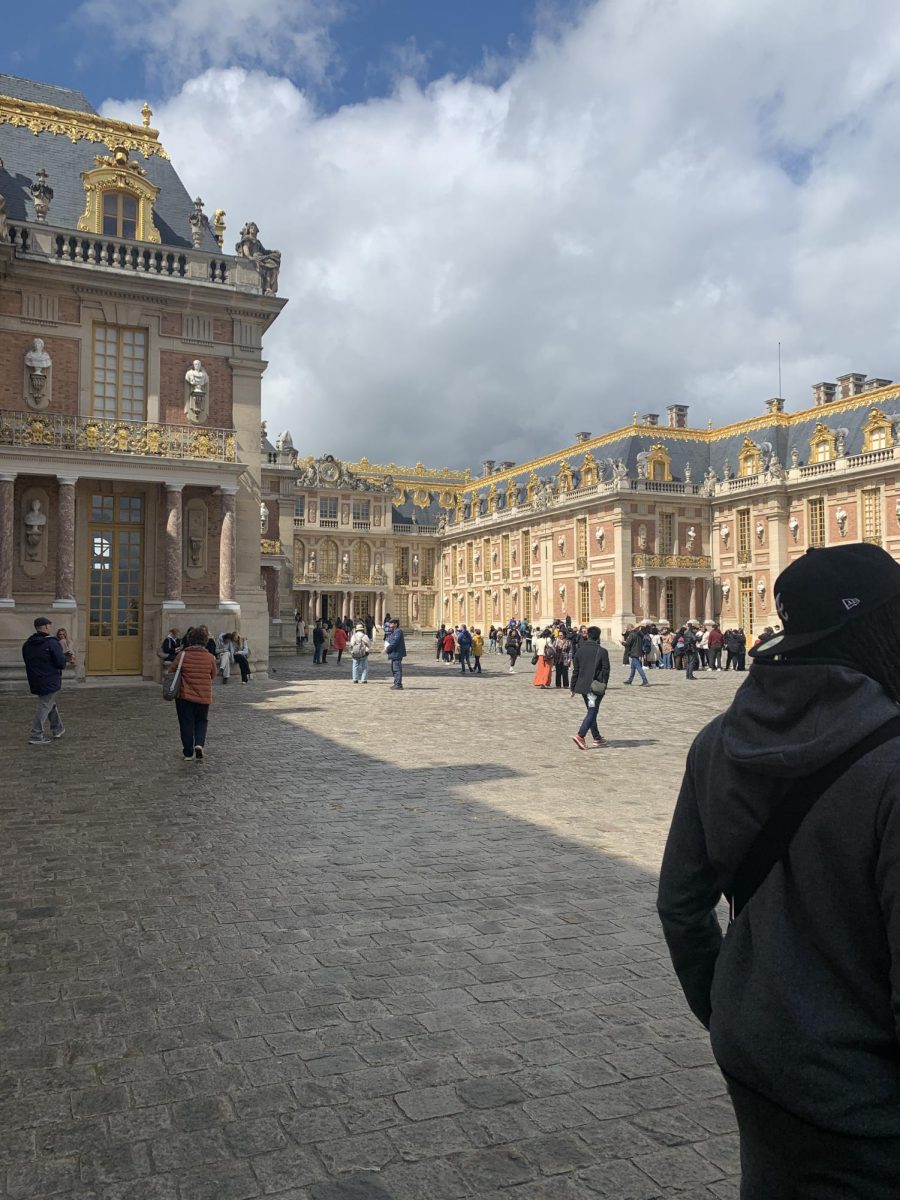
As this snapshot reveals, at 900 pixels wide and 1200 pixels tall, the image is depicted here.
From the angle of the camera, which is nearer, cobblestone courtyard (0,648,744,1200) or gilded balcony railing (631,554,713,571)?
cobblestone courtyard (0,648,744,1200)

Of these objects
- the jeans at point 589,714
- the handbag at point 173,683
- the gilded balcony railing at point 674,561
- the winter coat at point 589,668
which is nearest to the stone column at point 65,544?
the handbag at point 173,683

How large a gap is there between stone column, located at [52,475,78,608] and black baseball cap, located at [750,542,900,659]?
19916 millimetres

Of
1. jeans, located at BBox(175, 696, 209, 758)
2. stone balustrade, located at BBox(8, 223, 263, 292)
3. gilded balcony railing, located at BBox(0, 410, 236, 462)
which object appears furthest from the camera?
stone balustrade, located at BBox(8, 223, 263, 292)

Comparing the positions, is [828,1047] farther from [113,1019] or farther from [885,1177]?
[113,1019]

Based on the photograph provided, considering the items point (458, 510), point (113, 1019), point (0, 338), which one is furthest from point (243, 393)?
point (458, 510)

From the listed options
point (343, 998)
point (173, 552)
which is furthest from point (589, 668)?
point (173, 552)

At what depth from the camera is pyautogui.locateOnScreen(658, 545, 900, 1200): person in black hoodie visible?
5.08ft

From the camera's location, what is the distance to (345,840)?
6883 mm

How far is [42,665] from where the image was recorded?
35.9ft

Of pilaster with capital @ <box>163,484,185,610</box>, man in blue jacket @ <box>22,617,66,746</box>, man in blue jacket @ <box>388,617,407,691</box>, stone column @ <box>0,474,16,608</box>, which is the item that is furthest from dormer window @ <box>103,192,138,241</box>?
man in blue jacket @ <box>22,617,66,746</box>

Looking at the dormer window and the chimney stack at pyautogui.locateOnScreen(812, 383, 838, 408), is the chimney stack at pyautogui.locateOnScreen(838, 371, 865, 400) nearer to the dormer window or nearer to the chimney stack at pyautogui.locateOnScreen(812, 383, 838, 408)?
the chimney stack at pyautogui.locateOnScreen(812, 383, 838, 408)

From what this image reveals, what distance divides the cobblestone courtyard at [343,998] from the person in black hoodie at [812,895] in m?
1.39

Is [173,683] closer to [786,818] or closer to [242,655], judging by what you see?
[786,818]

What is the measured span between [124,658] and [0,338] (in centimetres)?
737
